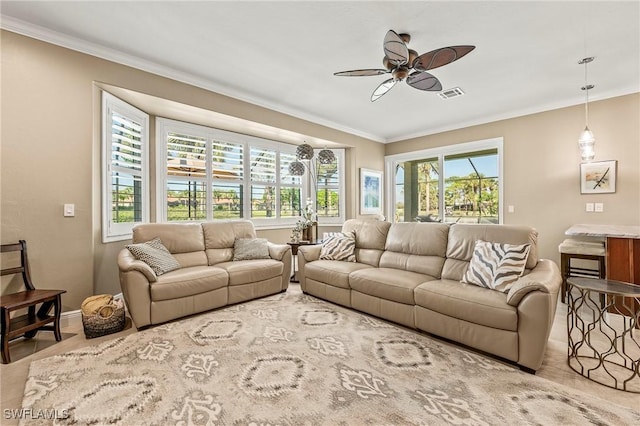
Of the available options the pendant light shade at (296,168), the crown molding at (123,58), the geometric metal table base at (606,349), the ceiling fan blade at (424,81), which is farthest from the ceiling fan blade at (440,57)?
the pendant light shade at (296,168)

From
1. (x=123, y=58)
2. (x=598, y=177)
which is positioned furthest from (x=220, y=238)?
(x=598, y=177)

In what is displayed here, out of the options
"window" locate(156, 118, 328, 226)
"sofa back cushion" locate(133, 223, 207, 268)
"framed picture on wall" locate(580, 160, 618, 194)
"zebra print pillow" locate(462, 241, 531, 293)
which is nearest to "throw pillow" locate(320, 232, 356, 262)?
"zebra print pillow" locate(462, 241, 531, 293)

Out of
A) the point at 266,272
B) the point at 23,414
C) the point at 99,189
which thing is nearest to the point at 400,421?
the point at 23,414

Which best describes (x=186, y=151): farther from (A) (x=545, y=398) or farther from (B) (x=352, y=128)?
(A) (x=545, y=398)

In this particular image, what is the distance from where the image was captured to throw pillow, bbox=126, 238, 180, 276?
3061 mm

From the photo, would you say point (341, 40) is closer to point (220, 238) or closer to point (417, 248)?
point (417, 248)

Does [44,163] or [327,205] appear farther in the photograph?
[327,205]

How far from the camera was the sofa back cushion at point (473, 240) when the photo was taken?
8.64 feet

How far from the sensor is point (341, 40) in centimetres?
284

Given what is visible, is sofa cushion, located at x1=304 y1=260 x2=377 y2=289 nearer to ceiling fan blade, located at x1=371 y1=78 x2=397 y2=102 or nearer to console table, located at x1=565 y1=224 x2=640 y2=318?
ceiling fan blade, located at x1=371 y1=78 x2=397 y2=102

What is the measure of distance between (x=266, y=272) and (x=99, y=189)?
2156 mm

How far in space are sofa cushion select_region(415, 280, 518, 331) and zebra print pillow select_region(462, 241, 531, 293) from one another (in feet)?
0.26

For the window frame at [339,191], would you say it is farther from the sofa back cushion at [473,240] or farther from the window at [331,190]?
the sofa back cushion at [473,240]

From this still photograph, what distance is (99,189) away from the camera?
10.5ft
